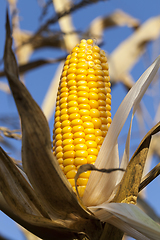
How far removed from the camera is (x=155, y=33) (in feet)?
9.75

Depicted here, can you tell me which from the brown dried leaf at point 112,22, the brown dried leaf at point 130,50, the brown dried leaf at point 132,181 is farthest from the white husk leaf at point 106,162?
the brown dried leaf at point 112,22

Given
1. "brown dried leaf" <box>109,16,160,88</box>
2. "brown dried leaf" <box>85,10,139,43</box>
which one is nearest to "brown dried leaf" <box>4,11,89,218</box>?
"brown dried leaf" <box>109,16,160,88</box>

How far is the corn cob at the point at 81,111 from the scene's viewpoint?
0.65 metres

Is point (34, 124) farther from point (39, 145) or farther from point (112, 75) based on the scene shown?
point (112, 75)

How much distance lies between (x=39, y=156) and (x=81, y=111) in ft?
0.86

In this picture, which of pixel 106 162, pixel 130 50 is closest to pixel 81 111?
pixel 106 162

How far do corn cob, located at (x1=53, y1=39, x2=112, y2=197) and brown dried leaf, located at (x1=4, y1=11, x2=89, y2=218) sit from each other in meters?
0.11

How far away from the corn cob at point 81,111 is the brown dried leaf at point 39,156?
111 millimetres

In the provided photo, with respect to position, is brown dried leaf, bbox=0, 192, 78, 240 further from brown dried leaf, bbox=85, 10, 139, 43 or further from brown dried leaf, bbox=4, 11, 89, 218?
brown dried leaf, bbox=85, 10, 139, 43

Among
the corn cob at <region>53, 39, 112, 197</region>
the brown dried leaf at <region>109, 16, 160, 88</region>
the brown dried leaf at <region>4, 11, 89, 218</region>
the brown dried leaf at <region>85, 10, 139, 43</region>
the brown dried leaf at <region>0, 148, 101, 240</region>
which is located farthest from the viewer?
the brown dried leaf at <region>85, 10, 139, 43</region>

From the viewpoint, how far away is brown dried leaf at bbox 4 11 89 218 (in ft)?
1.39

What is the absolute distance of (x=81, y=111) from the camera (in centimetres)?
70

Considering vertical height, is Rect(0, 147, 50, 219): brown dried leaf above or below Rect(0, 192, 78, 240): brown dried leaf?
above

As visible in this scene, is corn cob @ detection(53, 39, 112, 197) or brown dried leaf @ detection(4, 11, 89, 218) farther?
corn cob @ detection(53, 39, 112, 197)
